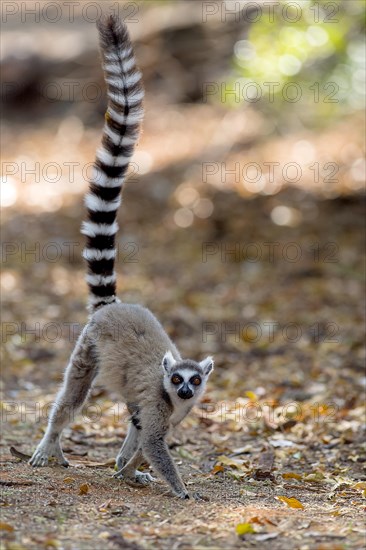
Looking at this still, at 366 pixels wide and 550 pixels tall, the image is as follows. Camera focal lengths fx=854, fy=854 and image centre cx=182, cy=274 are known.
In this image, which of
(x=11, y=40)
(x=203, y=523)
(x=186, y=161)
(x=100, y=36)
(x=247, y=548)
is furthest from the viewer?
(x=11, y=40)

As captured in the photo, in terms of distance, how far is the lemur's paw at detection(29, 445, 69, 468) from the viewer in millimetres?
6383

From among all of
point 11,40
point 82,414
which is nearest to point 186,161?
point 11,40

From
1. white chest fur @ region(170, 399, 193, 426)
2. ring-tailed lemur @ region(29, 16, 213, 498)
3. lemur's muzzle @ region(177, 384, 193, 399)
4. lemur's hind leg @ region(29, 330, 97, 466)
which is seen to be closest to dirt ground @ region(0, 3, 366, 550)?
lemur's hind leg @ region(29, 330, 97, 466)

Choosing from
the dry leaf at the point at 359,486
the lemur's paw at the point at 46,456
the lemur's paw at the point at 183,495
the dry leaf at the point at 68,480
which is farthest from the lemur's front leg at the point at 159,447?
the dry leaf at the point at 359,486

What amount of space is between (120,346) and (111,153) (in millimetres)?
1477

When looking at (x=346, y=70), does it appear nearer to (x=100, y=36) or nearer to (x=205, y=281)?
(x=205, y=281)

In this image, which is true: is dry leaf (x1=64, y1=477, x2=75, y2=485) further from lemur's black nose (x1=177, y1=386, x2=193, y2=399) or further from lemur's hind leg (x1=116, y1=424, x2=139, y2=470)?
lemur's black nose (x1=177, y1=386, x2=193, y2=399)

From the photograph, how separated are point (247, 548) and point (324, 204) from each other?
10551 mm

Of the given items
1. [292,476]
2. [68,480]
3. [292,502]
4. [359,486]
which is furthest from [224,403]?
[292,502]

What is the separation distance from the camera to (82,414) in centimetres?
826

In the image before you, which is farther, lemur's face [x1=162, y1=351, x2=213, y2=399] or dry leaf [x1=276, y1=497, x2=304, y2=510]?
lemur's face [x1=162, y1=351, x2=213, y2=399]

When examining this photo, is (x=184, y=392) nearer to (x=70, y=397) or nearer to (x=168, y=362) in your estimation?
(x=168, y=362)

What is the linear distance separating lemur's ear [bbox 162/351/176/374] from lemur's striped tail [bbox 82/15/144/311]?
1047 mm

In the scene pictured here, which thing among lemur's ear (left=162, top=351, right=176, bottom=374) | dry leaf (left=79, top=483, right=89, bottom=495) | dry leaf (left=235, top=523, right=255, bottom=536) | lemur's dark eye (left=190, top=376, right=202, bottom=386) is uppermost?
lemur's ear (left=162, top=351, right=176, bottom=374)
